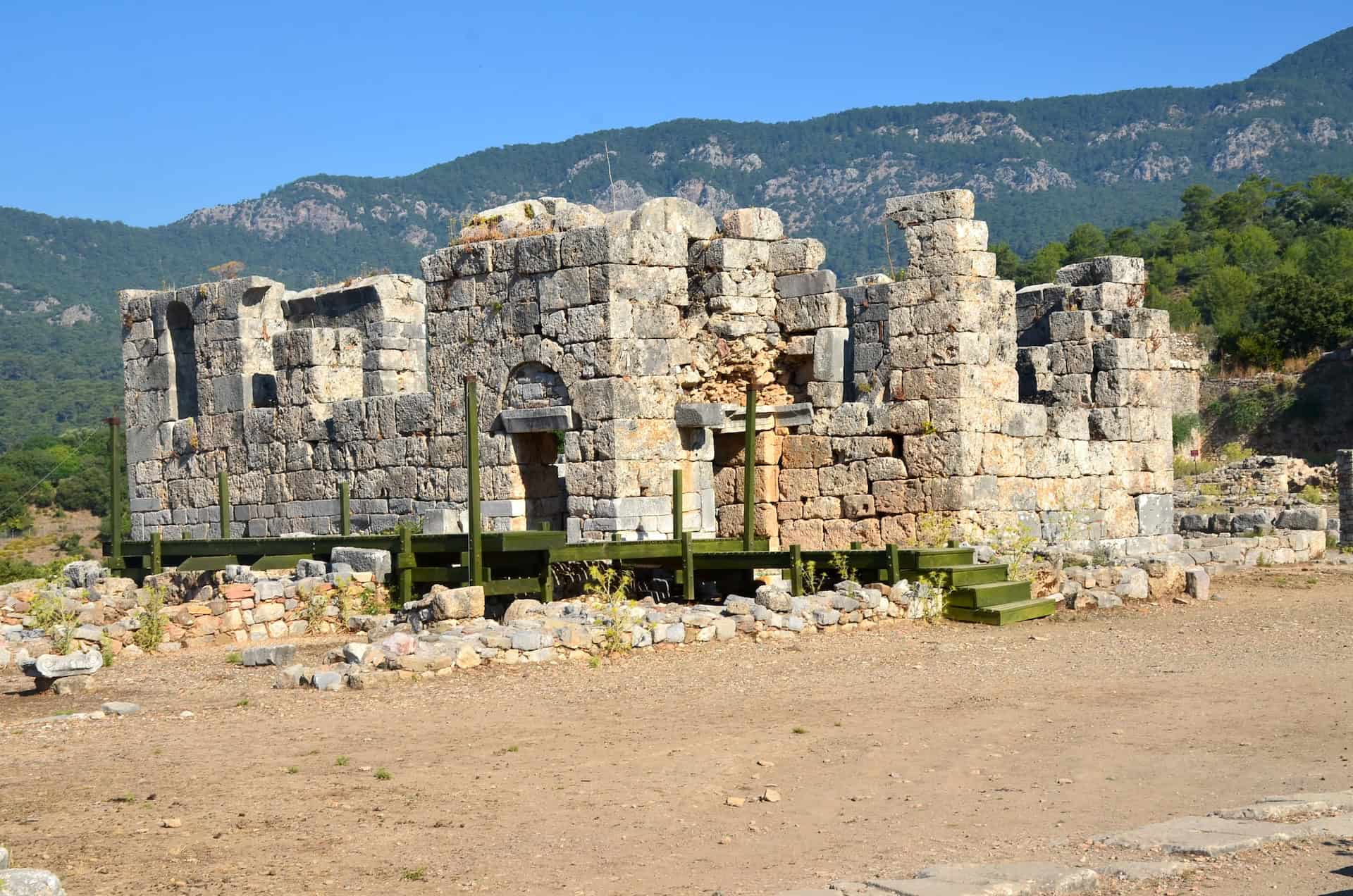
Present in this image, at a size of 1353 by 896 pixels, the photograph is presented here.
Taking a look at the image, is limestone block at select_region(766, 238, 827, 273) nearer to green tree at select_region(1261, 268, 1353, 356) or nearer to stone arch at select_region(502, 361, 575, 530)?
stone arch at select_region(502, 361, 575, 530)

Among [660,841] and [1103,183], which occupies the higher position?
[1103,183]

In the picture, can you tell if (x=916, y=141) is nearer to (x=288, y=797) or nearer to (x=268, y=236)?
(x=268, y=236)

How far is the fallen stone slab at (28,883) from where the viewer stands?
4.91 m

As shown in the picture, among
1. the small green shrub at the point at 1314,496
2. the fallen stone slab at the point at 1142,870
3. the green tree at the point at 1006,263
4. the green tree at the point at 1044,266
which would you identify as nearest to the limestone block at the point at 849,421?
the fallen stone slab at the point at 1142,870

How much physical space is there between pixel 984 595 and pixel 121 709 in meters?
7.04

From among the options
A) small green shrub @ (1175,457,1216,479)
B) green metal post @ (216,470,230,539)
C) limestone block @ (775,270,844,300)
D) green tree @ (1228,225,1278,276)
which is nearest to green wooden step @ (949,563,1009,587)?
limestone block @ (775,270,844,300)

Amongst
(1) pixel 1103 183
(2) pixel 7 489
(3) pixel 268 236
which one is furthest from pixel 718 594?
(1) pixel 1103 183

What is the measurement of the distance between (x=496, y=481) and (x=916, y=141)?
13384 centimetres

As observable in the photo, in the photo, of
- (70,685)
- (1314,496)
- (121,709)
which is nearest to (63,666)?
(70,685)

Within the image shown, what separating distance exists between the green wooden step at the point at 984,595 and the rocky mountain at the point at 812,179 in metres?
82.6

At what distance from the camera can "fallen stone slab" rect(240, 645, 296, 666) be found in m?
11.8

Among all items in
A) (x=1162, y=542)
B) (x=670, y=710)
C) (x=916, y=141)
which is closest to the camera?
(x=670, y=710)

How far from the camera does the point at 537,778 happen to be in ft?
24.5

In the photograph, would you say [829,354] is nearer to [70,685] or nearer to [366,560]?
[366,560]
